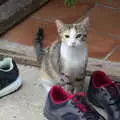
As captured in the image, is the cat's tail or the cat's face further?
the cat's tail

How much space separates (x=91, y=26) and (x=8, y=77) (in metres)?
0.99

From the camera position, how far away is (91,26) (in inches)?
118

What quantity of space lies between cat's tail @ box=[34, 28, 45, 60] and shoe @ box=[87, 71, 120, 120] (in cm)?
46

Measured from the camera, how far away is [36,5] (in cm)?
322

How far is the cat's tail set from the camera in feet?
8.02

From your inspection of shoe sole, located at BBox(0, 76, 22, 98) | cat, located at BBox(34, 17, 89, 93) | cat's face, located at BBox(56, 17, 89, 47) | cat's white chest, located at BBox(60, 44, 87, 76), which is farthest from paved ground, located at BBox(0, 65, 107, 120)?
cat's face, located at BBox(56, 17, 89, 47)

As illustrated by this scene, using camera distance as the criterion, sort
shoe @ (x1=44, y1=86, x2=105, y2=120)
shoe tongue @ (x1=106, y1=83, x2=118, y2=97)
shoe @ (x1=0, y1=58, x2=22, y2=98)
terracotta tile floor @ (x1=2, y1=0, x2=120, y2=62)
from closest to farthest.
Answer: shoe @ (x1=44, y1=86, x2=105, y2=120)
shoe tongue @ (x1=106, y1=83, x2=118, y2=97)
shoe @ (x1=0, y1=58, x2=22, y2=98)
terracotta tile floor @ (x1=2, y1=0, x2=120, y2=62)

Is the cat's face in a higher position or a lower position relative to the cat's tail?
higher

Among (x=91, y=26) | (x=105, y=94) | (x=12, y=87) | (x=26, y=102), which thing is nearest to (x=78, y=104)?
(x=105, y=94)

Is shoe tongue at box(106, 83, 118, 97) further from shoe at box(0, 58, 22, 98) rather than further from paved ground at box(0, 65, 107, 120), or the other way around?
shoe at box(0, 58, 22, 98)

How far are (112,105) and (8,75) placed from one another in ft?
1.99

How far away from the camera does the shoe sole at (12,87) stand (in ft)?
7.24

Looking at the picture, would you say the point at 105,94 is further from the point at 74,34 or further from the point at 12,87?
the point at 12,87

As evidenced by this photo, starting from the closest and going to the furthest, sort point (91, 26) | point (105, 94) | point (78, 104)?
1. point (78, 104)
2. point (105, 94)
3. point (91, 26)
